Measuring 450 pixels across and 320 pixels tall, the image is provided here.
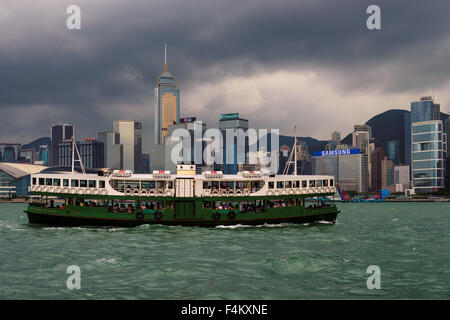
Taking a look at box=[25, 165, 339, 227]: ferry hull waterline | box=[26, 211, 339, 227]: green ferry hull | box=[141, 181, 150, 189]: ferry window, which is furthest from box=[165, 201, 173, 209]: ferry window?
box=[141, 181, 150, 189]: ferry window

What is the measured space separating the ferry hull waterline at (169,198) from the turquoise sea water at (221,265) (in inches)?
170

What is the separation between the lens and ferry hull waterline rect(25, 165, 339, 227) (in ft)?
126

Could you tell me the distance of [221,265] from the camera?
20844mm

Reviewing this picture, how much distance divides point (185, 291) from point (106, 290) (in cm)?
325

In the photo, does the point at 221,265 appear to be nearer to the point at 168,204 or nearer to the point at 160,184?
the point at 168,204

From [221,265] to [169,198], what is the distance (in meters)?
18.4

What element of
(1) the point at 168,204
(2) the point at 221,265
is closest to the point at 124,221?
(1) the point at 168,204

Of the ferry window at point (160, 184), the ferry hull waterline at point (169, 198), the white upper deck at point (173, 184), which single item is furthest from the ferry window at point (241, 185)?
the ferry window at point (160, 184)

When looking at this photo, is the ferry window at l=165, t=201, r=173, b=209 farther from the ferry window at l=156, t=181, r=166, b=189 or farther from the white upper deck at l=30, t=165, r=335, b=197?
the ferry window at l=156, t=181, r=166, b=189

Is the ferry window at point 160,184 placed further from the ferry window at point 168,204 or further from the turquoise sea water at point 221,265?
the turquoise sea water at point 221,265
